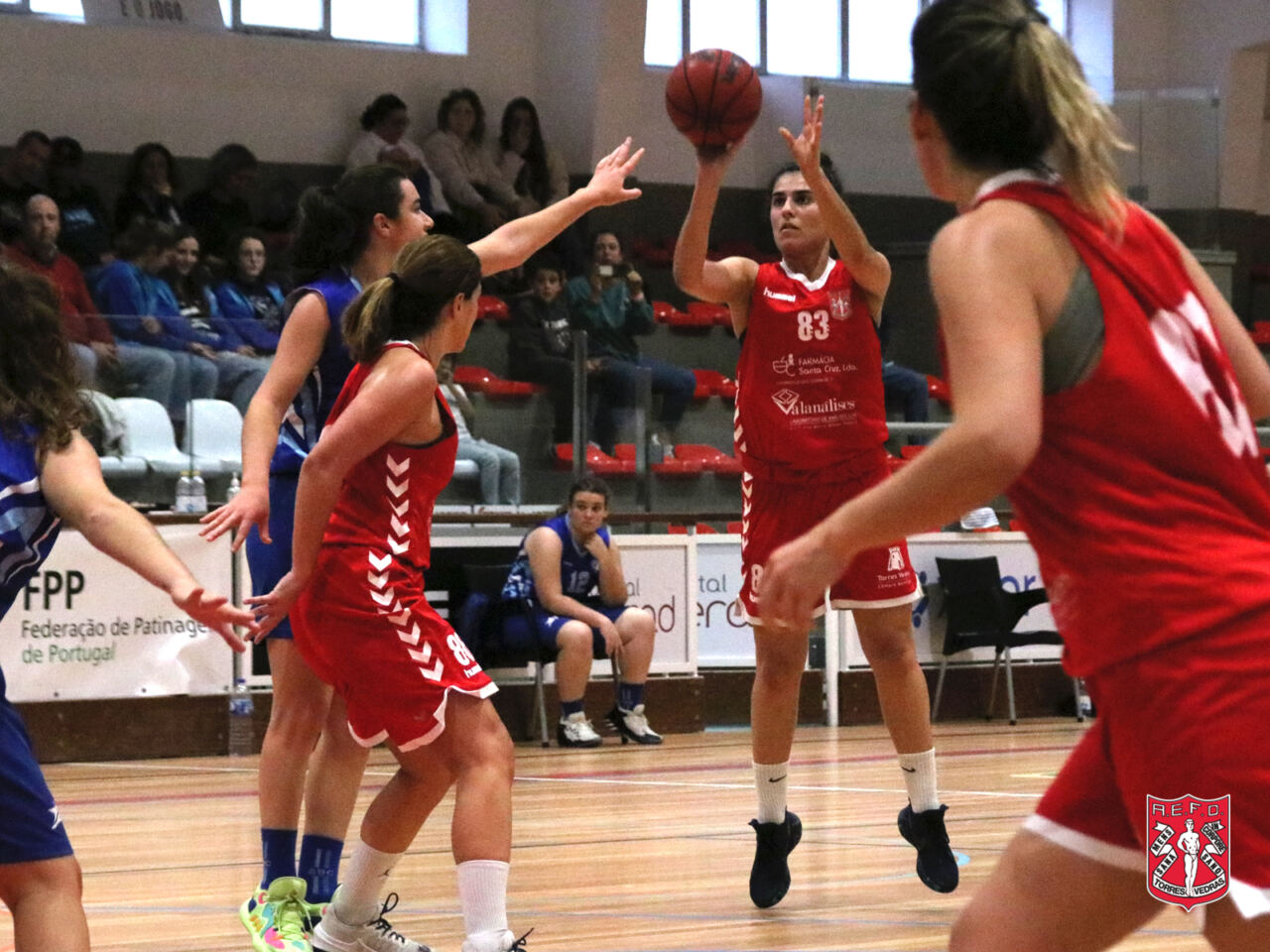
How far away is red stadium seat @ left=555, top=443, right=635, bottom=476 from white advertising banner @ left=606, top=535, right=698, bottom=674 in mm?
385

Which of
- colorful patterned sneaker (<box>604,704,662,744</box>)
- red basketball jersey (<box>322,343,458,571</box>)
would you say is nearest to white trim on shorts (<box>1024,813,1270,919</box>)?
red basketball jersey (<box>322,343,458,571</box>)

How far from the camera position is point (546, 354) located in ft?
34.8

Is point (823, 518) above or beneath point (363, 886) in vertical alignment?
above

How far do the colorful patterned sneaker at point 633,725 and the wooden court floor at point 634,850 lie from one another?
16cm

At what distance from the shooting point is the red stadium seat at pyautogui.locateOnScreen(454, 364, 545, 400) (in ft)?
34.1

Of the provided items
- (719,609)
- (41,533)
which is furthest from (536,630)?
(41,533)

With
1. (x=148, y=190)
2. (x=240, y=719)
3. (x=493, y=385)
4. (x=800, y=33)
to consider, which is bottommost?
(x=240, y=719)

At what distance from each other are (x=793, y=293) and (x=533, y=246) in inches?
37.1

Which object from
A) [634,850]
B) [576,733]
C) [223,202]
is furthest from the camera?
[223,202]

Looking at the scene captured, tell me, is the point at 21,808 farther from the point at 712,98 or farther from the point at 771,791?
the point at 712,98

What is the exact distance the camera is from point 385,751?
377 inches

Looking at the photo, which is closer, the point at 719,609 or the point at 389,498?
the point at 389,498

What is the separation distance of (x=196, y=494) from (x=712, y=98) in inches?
193

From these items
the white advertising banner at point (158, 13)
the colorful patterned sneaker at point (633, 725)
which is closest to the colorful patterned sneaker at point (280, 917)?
the colorful patterned sneaker at point (633, 725)
